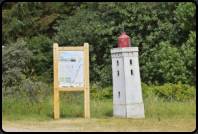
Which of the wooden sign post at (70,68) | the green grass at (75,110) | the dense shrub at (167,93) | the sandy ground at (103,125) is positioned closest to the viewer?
the sandy ground at (103,125)

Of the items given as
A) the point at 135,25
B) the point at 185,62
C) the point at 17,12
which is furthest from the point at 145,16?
the point at 17,12

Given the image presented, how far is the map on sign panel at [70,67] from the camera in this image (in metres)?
7.86

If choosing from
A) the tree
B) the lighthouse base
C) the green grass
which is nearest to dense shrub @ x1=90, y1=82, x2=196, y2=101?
the green grass

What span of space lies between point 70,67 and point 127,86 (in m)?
1.70

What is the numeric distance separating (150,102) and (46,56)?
9.73 m

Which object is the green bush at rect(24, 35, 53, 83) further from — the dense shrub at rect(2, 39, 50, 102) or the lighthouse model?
the lighthouse model

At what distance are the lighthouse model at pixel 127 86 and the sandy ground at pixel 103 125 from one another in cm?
38

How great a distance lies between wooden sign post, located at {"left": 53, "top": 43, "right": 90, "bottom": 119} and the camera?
782cm

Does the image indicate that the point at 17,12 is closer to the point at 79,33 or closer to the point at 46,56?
the point at 46,56

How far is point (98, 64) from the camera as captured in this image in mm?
16812

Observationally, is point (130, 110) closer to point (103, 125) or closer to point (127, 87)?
point (127, 87)

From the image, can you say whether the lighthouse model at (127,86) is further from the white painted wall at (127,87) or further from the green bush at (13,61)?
the green bush at (13,61)

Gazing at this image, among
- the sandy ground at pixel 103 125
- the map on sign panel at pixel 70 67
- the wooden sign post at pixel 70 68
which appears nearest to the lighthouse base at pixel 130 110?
the sandy ground at pixel 103 125

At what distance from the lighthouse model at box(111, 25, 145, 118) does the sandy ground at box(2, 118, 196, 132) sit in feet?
1.23
